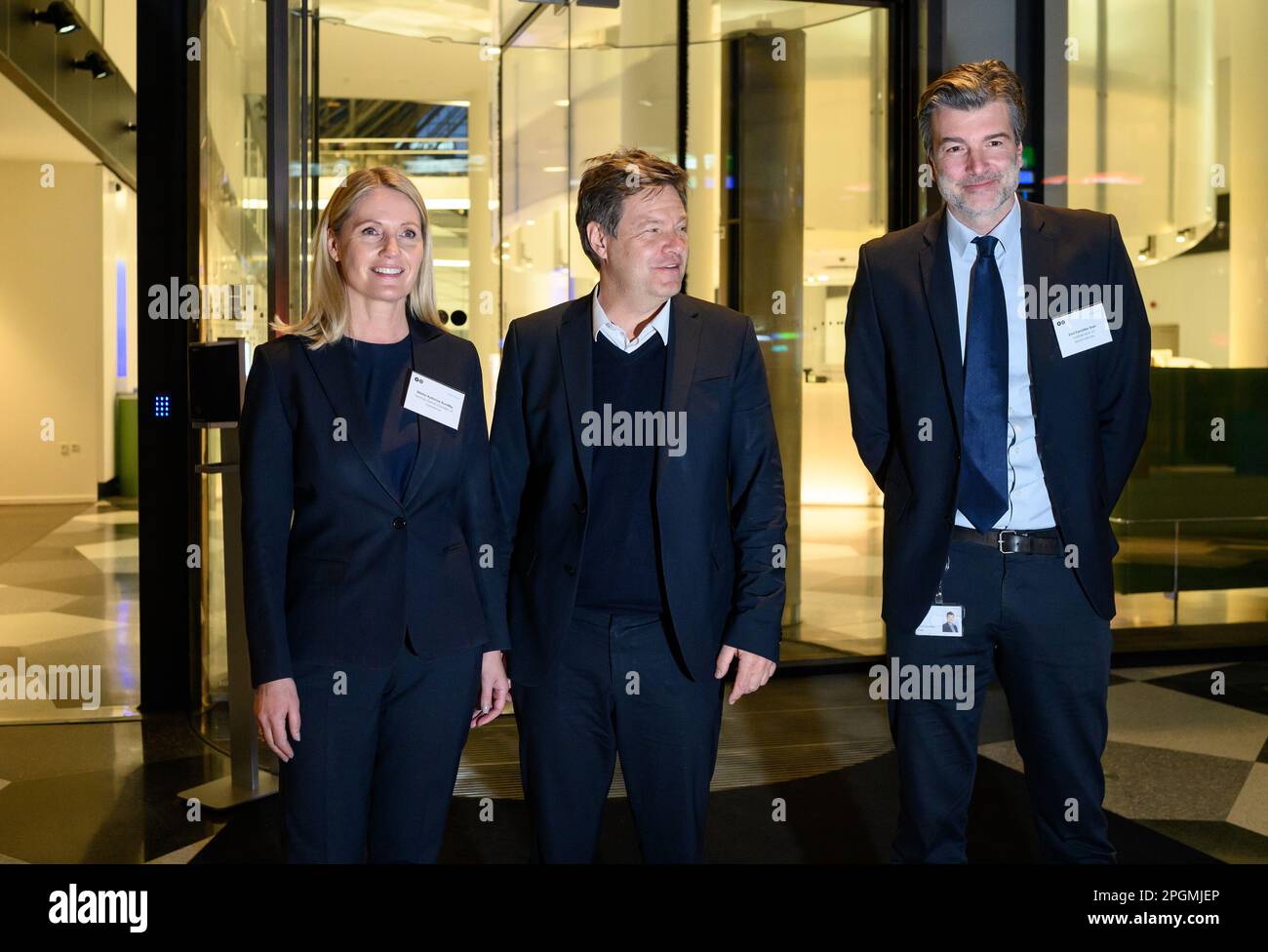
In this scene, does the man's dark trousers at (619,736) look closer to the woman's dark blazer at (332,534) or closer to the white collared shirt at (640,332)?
the woman's dark blazer at (332,534)

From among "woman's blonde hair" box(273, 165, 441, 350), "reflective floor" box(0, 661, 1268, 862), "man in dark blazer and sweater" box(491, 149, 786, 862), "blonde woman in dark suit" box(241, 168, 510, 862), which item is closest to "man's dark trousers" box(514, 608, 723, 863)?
"man in dark blazer and sweater" box(491, 149, 786, 862)

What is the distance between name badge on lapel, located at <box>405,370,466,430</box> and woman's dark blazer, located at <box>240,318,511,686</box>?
2 cm

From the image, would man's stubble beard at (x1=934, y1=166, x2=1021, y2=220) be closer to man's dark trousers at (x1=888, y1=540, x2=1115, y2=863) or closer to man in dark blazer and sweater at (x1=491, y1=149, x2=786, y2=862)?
man in dark blazer and sweater at (x1=491, y1=149, x2=786, y2=862)

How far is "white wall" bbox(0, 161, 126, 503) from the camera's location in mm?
13250

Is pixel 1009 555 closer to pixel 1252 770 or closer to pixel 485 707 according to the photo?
pixel 485 707

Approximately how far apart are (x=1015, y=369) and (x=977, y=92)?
0.52 meters

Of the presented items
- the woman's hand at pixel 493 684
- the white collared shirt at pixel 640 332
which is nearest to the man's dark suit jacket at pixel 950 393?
the white collared shirt at pixel 640 332

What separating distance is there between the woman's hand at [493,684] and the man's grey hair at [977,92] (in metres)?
1.28

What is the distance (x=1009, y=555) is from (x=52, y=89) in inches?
402

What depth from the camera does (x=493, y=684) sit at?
217 centimetres

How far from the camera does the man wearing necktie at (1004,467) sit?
86.0 inches

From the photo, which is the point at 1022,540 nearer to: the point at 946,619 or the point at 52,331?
the point at 946,619

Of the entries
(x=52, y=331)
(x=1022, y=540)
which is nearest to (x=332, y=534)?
(x=1022, y=540)
